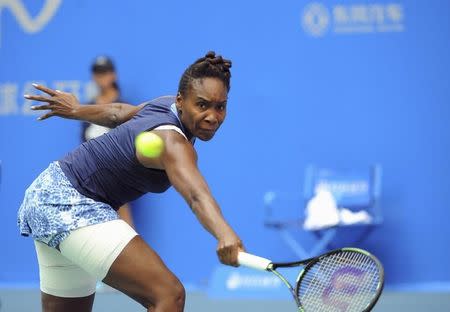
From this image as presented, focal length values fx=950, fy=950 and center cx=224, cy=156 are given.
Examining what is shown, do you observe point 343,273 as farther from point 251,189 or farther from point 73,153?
point 251,189

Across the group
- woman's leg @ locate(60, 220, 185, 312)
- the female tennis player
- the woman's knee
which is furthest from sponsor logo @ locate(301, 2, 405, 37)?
the woman's knee

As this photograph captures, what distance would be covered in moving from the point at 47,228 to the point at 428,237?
16.3ft

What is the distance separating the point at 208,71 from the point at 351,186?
4.41 m

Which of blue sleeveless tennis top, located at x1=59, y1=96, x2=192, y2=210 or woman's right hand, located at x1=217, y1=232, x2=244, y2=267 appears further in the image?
blue sleeveless tennis top, located at x1=59, y1=96, x2=192, y2=210

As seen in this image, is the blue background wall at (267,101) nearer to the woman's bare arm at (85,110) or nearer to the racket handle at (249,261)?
the woman's bare arm at (85,110)

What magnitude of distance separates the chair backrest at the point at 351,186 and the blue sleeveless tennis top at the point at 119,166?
13.8 ft

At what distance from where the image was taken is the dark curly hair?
3908mm

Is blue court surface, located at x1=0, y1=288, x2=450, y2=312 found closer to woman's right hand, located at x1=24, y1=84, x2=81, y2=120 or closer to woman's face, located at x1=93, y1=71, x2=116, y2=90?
woman's face, located at x1=93, y1=71, x2=116, y2=90

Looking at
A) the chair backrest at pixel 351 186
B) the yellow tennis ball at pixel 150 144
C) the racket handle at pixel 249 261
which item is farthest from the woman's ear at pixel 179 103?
the chair backrest at pixel 351 186

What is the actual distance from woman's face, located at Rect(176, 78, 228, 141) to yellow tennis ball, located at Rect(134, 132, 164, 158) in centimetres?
21

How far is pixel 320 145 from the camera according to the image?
329 inches

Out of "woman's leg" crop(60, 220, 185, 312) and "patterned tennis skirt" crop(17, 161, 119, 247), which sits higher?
"patterned tennis skirt" crop(17, 161, 119, 247)

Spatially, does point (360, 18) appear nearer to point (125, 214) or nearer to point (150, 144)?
point (125, 214)

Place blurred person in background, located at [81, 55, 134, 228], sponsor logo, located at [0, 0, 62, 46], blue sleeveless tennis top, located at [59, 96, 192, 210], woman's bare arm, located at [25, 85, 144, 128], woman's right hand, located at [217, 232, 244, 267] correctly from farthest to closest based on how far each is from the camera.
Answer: sponsor logo, located at [0, 0, 62, 46] → blurred person in background, located at [81, 55, 134, 228] → woman's bare arm, located at [25, 85, 144, 128] → blue sleeveless tennis top, located at [59, 96, 192, 210] → woman's right hand, located at [217, 232, 244, 267]
